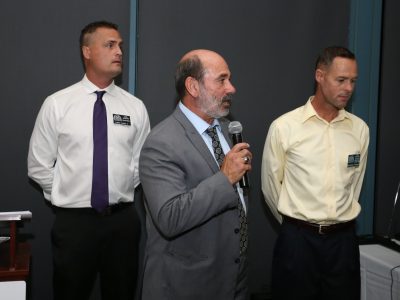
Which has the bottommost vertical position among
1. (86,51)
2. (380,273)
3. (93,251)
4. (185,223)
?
(380,273)

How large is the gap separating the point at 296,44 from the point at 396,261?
168 cm

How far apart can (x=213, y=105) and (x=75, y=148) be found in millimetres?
1078

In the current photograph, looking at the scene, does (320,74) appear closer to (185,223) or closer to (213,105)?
(213,105)

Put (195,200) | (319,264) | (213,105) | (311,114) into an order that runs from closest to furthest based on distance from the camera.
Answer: (195,200) → (213,105) → (319,264) → (311,114)

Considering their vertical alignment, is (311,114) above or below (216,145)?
above

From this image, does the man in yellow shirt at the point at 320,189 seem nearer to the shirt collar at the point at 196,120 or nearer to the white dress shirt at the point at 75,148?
the shirt collar at the point at 196,120

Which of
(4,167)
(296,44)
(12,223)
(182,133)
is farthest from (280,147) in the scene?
(4,167)

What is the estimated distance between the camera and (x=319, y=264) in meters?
2.44

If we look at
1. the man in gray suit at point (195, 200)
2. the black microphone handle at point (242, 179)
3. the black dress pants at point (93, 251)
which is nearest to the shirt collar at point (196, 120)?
the man in gray suit at point (195, 200)

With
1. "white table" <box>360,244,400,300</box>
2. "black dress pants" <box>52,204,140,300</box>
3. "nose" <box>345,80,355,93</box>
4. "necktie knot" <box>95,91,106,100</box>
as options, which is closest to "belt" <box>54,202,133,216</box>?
"black dress pants" <box>52,204,140,300</box>

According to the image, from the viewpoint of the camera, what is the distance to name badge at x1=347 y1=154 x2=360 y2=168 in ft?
8.29

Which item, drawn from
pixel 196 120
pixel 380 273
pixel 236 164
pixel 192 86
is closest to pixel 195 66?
pixel 192 86

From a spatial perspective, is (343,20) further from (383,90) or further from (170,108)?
(170,108)

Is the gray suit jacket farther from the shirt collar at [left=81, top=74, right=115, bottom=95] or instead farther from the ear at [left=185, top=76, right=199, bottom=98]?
the shirt collar at [left=81, top=74, right=115, bottom=95]
